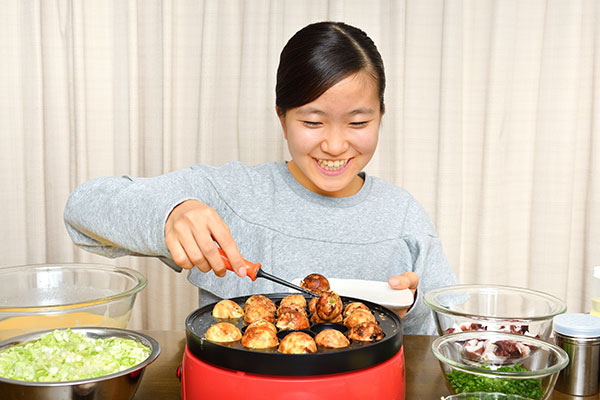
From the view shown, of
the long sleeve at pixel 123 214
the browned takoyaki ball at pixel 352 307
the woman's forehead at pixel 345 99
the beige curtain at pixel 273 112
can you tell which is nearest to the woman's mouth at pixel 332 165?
the woman's forehead at pixel 345 99

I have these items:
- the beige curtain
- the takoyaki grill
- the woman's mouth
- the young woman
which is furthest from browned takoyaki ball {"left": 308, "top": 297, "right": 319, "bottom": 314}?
the beige curtain

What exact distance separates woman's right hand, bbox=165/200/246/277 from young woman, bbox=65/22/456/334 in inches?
8.8

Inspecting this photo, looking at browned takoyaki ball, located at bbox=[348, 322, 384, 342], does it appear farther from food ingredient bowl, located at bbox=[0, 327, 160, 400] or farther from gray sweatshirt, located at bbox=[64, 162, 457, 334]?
gray sweatshirt, located at bbox=[64, 162, 457, 334]

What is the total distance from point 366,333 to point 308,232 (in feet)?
2.50

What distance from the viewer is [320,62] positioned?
1.54 metres

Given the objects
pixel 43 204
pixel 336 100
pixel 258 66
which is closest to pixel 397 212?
pixel 336 100

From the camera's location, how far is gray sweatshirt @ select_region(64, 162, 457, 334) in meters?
1.65

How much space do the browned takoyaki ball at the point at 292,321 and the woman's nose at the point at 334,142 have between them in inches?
24.2

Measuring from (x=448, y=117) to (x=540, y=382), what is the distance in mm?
1690

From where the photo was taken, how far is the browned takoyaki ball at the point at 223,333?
0.94 metres

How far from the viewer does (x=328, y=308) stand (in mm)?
1038

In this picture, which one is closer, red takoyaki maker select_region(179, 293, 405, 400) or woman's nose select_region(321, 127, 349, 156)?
red takoyaki maker select_region(179, 293, 405, 400)

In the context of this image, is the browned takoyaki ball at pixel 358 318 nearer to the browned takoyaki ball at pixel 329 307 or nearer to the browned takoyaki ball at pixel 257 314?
the browned takoyaki ball at pixel 329 307

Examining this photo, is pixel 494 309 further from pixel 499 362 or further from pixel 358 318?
pixel 358 318
